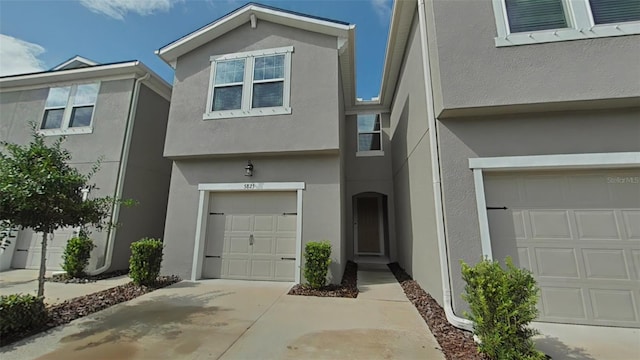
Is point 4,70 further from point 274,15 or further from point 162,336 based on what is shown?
point 162,336

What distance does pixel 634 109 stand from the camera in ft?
13.7

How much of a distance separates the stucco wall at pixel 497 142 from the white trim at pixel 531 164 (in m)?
0.08

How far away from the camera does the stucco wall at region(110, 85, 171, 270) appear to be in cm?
812

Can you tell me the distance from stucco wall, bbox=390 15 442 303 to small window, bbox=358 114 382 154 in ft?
4.63

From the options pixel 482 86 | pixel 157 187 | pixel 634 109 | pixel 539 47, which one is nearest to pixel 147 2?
pixel 157 187

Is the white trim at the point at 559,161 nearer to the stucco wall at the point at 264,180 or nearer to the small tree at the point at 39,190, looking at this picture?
the stucco wall at the point at 264,180

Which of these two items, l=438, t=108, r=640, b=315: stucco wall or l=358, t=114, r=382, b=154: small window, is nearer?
l=438, t=108, r=640, b=315: stucco wall

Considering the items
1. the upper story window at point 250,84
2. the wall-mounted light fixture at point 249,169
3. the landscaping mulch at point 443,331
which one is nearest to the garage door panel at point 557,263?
the landscaping mulch at point 443,331

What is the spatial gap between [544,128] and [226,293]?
6888mm

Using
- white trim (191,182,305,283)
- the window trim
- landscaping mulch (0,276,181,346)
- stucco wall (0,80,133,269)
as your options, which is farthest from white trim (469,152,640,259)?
the window trim

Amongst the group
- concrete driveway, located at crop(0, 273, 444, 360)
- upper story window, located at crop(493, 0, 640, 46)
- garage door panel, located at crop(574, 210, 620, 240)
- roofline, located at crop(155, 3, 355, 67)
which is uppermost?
roofline, located at crop(155, 3, 355, 67)

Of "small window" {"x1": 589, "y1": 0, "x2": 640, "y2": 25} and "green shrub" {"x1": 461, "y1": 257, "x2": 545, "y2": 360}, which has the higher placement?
"small window" {"x1": 589, "y1": 0, "x2": 640, "y2": 25}

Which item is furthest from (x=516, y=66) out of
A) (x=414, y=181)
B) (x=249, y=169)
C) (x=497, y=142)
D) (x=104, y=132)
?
Result: (x=104, y=132)

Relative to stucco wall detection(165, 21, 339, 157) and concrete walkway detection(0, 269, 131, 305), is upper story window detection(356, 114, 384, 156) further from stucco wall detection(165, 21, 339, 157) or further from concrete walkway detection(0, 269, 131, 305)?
concrete walkway detection(0, 269, 131, 305)
